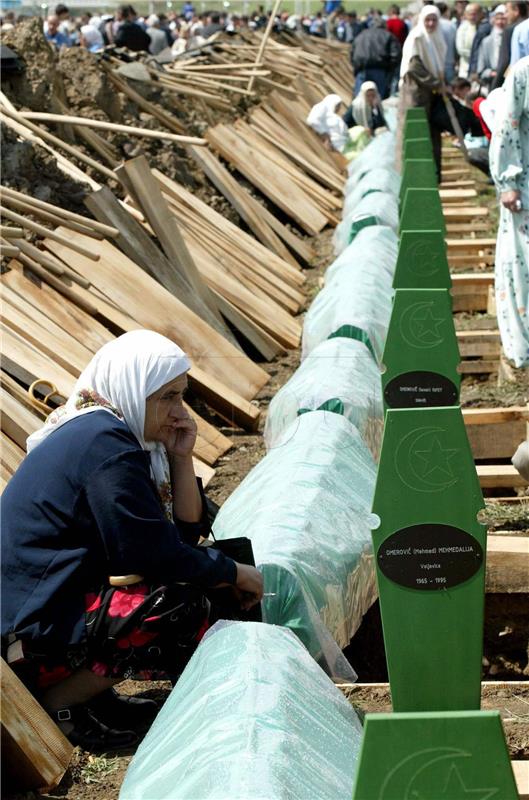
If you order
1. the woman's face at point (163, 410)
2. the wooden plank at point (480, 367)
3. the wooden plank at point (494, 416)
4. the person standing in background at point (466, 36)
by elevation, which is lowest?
the person standing in background at point (466, 36)

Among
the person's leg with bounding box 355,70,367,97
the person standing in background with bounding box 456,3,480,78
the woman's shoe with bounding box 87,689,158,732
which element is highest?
the woman's shoe with bounding box 87,689,158,732

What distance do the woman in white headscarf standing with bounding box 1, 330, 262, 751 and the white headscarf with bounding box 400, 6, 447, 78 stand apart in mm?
10466

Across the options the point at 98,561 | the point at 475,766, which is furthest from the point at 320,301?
the point at 475,766

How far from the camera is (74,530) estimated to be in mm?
3777

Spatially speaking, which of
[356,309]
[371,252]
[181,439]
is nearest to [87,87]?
[371,252]

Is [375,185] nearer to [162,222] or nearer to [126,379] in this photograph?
[162,222]

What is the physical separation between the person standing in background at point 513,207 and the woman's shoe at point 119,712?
12.5ft

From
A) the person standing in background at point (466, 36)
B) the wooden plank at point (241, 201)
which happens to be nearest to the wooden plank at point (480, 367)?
the wooden plank at point (241, 201)

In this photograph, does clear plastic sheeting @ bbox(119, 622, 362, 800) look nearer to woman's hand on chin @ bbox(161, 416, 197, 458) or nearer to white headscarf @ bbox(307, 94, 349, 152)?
woman's hand on chin @ bbox(161, 416, 197, 458)

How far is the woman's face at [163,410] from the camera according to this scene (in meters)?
3.99

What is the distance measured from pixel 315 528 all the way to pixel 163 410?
0.78 m

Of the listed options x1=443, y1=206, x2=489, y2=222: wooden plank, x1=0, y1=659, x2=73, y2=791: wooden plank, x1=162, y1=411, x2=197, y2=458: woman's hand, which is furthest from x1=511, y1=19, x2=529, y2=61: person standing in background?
x1=0, y1=659, x2=73, y2=791: wooden plank

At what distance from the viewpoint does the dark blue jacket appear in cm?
373

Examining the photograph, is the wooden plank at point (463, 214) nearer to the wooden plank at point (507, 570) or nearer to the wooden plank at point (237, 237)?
the wooden plank at point (237, 237)
